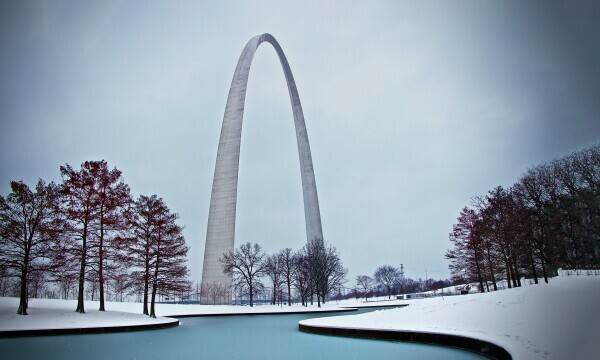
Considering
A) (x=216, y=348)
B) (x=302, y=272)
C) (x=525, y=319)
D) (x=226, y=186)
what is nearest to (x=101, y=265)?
(x=216, y=348)

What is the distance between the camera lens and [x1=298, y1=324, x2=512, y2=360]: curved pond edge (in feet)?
29.7

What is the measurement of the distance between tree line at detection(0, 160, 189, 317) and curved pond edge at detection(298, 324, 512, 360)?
12.4m

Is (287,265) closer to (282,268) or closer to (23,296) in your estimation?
(282,268)

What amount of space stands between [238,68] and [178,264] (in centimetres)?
2938

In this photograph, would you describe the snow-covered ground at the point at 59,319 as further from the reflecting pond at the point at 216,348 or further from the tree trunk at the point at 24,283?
the reflecting pond at the point at 216,348

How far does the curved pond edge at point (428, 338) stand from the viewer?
357 inches

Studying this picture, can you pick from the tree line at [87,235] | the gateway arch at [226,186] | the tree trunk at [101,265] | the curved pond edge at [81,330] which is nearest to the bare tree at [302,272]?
the gateway arch at [226,186]

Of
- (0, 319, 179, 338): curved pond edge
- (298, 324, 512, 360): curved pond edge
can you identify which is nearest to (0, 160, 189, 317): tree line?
(0, 319, 179, 338): curved pond edge

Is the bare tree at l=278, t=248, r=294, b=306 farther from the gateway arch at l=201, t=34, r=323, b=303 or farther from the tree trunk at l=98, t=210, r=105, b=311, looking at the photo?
the tree trunk at l=98, t=210, r=105, b=311

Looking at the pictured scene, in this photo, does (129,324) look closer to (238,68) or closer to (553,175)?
(553,175)

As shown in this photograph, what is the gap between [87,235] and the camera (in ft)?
71.0

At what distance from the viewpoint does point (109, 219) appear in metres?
22.4

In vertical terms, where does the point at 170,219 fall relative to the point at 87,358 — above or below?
above

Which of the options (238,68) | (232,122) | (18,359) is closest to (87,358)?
(18,359)
